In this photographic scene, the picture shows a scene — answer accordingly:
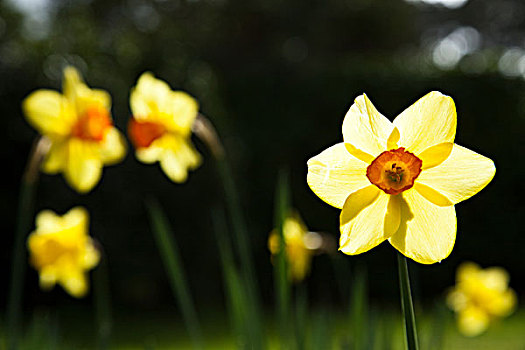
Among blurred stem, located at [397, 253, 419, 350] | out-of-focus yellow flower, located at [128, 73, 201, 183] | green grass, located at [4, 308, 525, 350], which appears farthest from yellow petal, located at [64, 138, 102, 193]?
green grass, located at [4, 308, 525, 350]

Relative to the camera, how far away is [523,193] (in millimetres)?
6113

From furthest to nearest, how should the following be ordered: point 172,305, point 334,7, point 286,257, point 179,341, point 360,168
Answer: point 334,7 < point 172,305 < point 179,341 < point 286,257 < point 360,168

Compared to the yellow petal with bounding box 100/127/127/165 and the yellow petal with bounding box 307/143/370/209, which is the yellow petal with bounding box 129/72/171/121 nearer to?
the yellow petal with bounding box 100/127/127/165

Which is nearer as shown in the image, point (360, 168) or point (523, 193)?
point (360, 168)

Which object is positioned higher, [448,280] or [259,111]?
[259,111]

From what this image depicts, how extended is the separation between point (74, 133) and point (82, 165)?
74 mm

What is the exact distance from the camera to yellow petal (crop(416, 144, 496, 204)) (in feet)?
2.18

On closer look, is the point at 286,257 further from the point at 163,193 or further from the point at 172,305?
the point at 172,305

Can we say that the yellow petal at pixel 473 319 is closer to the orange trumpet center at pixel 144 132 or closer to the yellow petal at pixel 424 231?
the orange trumpet center at pixel 144 132

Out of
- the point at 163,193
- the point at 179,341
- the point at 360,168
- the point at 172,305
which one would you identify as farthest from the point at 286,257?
the point at 172,305

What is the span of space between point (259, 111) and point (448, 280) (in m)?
2.19

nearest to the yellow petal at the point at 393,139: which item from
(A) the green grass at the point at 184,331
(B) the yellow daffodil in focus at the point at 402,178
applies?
(B) the yellow daffodil in focus at the point at 402,178

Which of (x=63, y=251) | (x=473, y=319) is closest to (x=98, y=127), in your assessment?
(x=63, y=251)

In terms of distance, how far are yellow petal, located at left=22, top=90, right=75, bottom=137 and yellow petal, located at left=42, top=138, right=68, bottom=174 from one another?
0.02 metres
